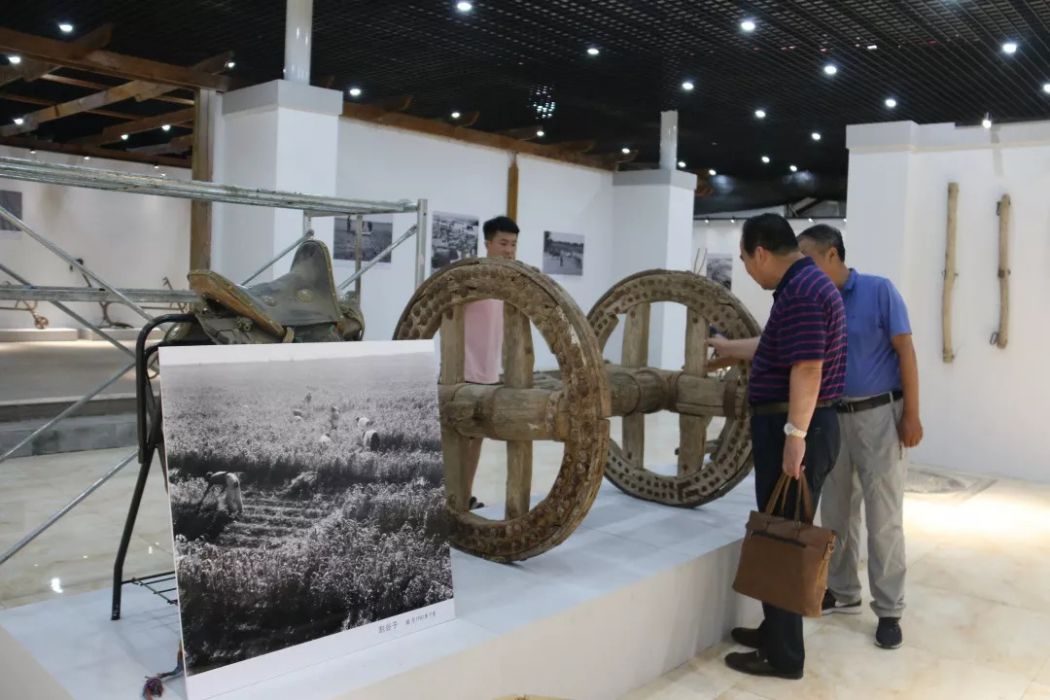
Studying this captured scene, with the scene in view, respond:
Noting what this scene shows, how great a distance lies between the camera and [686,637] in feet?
11.8

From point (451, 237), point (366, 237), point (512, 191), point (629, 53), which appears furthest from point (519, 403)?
point (512, 191)

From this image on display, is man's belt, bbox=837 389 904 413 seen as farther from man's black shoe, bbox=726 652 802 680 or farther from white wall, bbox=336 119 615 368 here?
white wall, bbox=336 119 615 368

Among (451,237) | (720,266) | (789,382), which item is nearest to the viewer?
(789,382)

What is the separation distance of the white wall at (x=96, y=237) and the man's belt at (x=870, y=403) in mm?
13894

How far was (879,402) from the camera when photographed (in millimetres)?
3939

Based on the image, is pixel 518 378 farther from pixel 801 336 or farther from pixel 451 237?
Answer: pixel 451 237

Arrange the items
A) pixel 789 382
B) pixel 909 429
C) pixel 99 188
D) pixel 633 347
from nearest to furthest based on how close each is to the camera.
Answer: pixel 789 382, pixel 99 188, pixel 909 429, pixel 633 347

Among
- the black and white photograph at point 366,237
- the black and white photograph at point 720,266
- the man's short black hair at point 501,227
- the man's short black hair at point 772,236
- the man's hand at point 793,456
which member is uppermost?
the black and white photograph at point 720,266

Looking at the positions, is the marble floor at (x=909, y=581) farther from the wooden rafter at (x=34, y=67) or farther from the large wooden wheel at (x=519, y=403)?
the wooden rafter at (x=34, y=67)

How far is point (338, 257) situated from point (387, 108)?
7.16ft

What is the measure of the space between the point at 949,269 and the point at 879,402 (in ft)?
15.1

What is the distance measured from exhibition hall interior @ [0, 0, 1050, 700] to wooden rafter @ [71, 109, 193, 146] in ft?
3.48

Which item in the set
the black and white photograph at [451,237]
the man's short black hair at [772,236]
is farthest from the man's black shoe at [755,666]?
the black and white photograph at [451,237]

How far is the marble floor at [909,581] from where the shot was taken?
3414 mm
